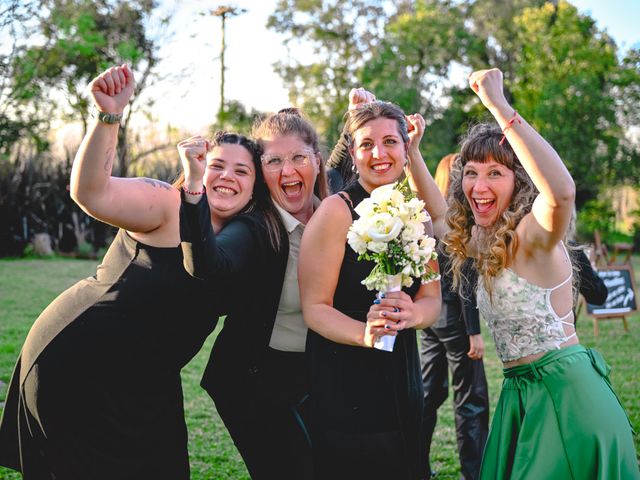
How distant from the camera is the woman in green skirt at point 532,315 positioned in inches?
114

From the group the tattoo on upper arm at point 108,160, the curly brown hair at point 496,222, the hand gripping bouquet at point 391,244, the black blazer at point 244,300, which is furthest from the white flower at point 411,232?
the tattoo on upper arm at point 108,160

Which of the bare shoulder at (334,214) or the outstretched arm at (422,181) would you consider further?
the outstretched arm at (422,181)

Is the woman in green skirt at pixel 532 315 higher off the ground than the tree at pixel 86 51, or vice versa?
the tree at pixel 86 51

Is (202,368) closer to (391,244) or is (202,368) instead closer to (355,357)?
(355,357)

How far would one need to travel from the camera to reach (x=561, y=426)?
2975mm

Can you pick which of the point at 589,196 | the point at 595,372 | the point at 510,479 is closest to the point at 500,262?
the point at 595,372

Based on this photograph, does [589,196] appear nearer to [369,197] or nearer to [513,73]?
[513,73]

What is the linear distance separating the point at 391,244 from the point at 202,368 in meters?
6.74

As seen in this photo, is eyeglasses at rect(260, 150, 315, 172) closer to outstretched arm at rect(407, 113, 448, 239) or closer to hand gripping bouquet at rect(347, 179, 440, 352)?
outstretched arm at rect(407, 113, 448, 239)

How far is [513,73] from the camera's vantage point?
35406 mm

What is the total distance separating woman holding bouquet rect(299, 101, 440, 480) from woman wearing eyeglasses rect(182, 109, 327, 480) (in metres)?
0.26

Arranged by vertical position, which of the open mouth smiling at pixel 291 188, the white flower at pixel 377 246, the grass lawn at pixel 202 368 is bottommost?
the grass lawn at pixel 202 368

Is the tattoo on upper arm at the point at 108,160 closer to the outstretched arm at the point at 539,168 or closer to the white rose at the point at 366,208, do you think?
the white rose at the point at 366,208

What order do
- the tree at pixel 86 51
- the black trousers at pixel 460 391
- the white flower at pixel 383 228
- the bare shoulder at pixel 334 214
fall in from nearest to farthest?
the white flower at pixel 383 228 → the bare shoulder at pixel 334 214 → the black trousers at pixel 460 391 → the tree at pixel 86 51
